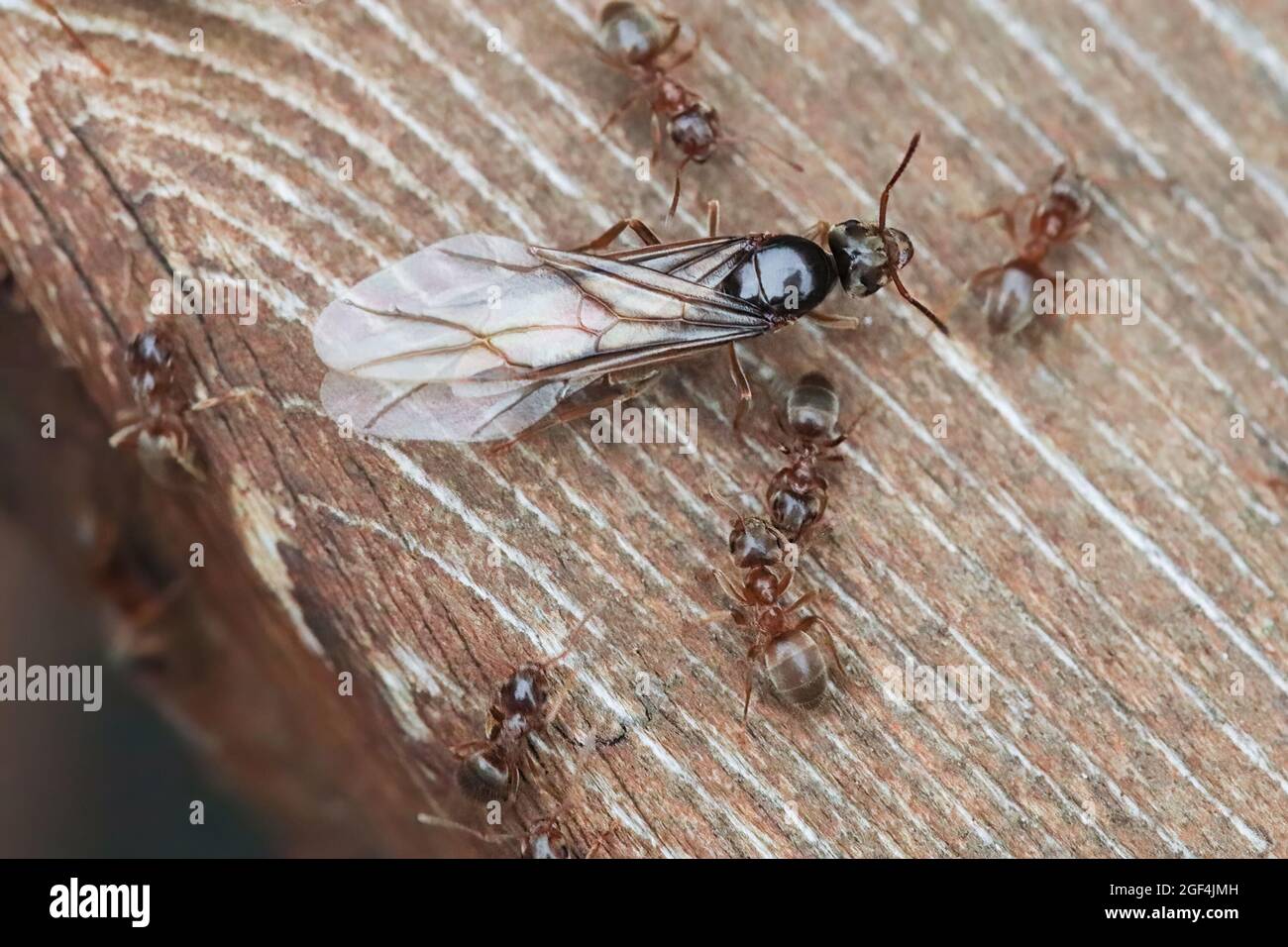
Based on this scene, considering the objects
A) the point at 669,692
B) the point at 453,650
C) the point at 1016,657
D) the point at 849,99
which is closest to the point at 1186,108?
the point at 849,99

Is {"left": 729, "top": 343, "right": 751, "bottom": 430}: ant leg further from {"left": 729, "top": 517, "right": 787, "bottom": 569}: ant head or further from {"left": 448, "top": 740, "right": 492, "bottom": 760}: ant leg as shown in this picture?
{"left": 448, "top": 740, "right": 492, "bottom": 760}: ant leg

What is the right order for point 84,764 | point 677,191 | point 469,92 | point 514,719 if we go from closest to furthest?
point 514,719, point 469,92, point 677,191, point 84,764

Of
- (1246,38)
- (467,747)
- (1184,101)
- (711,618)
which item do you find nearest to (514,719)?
(467,747)

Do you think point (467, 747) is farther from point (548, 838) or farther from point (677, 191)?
point (677, 191)

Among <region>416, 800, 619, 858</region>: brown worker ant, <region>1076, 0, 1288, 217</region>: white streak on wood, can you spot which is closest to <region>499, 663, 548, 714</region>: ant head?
<region>416, 800, 619, 858</region>: brown worker ant

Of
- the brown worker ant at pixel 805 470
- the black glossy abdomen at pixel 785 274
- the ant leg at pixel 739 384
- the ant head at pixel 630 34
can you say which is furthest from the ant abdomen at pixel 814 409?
the ant head at pixel 630 34
